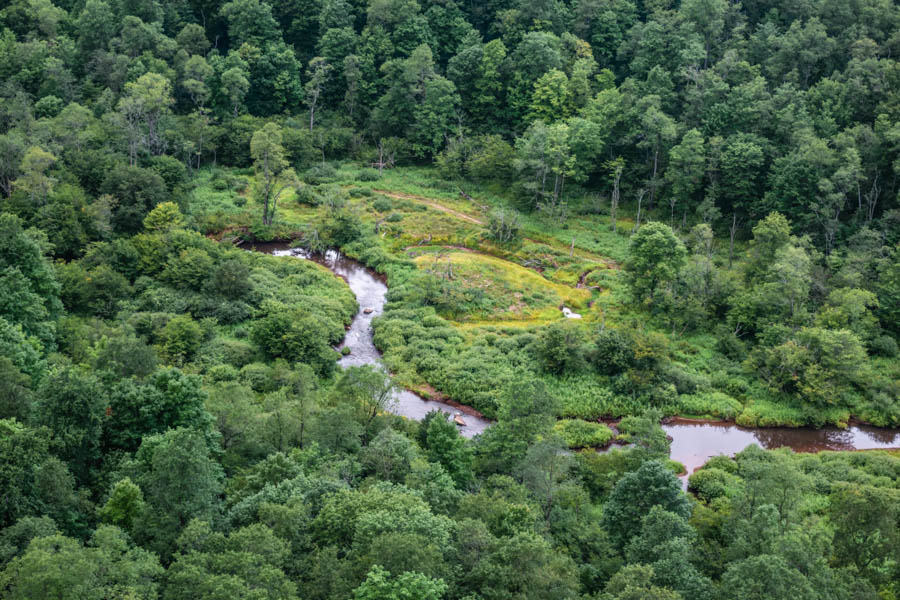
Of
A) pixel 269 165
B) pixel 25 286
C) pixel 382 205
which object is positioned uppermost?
pixel 269 165

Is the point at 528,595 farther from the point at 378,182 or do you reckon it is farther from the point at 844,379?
the point at 378,182

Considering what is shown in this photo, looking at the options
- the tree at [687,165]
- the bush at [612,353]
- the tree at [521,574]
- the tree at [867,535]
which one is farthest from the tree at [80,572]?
the tree at [687,165]

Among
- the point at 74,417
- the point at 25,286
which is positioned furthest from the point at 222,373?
the point at 74,417

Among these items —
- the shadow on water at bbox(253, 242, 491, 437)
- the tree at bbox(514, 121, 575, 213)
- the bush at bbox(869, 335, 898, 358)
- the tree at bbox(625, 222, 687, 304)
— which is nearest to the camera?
the shadow on water at bbox(253, 242, 491, 437)

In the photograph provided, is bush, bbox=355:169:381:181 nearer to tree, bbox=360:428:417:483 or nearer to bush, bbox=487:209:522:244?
bush, bbox=487:209:522:244

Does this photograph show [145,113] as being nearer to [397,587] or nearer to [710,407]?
[710,407]

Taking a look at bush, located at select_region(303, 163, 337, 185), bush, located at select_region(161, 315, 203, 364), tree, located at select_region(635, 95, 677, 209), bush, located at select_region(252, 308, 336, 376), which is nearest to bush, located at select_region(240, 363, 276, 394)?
bush, located at select_region(252, 308, 336, 376)

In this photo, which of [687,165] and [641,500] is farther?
[687,165]
